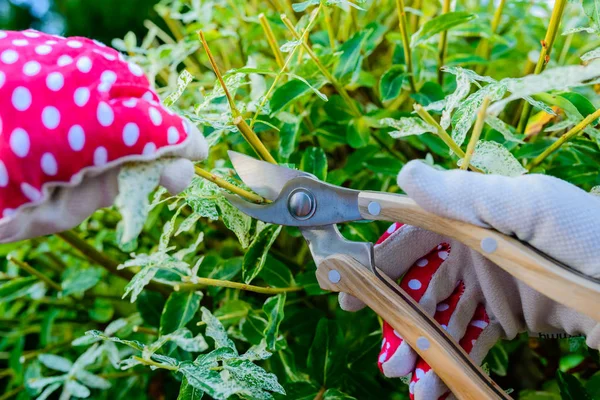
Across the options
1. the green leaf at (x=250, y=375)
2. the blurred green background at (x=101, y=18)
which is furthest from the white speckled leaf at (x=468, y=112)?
the blurred green background at (x=101, y=18)

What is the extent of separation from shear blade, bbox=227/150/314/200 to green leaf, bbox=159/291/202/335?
16 centimetres

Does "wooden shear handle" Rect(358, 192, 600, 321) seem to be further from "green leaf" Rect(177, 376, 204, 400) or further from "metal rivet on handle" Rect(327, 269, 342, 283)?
"green leaf" Rect(177, 376, 204, 400)

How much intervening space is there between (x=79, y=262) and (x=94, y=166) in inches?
18.4

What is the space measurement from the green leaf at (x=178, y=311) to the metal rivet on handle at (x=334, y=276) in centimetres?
19

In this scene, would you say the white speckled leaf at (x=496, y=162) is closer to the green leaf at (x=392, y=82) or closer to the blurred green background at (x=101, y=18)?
the green leaf at (x=392, y=82)

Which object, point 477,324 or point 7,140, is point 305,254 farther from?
point 7,140

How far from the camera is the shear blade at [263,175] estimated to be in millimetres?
410

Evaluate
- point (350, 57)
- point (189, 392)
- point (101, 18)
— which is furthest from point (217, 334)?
point (101, 18)

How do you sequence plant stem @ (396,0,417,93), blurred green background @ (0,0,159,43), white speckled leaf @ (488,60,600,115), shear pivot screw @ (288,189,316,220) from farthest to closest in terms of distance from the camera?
blurred green background @ (0,0,159,43) < plant stem @ (396,0,417,93) < shear pivot screw @ (288,189,316,220) < white speckled leaf @ (488,60,600,115)

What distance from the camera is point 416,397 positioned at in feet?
1.26

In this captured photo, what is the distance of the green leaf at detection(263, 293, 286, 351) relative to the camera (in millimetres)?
481

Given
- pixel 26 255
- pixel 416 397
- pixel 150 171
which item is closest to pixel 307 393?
pixel 416 397

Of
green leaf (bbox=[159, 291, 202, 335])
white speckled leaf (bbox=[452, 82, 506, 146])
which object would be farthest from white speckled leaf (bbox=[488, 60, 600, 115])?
green leaf (bbox=[159, 291, 202, 335])

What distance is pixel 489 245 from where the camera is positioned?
315mm
